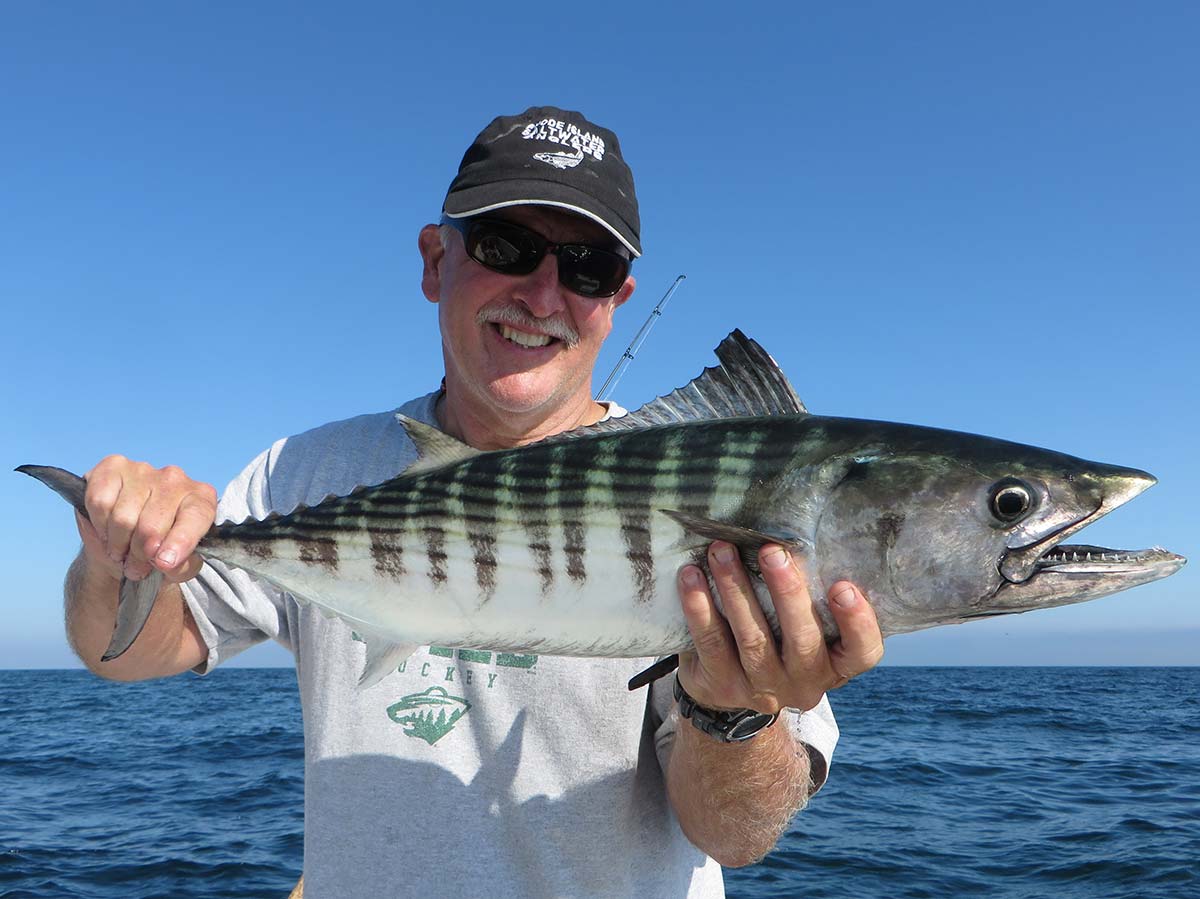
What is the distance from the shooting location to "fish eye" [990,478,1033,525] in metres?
2.51

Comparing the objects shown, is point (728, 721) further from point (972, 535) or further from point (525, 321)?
point (525, 321)

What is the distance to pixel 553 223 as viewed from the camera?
157 inches

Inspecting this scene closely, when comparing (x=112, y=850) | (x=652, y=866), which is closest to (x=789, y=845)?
(x=112, y=850)

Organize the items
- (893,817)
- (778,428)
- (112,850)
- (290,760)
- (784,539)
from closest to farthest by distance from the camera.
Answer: (784,539), (778,428), (112,850), (893,817), (290,760)

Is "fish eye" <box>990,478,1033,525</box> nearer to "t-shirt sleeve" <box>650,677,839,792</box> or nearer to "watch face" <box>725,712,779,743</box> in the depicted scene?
"watch face" <box>725,712,779,743</box>

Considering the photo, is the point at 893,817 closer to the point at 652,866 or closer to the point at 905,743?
the point at 905,743

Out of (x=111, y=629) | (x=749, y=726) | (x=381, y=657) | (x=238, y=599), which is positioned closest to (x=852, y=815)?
(x=749, y=726)

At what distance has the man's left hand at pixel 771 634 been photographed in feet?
8.29

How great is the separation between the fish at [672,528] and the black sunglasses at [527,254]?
1.12 meters

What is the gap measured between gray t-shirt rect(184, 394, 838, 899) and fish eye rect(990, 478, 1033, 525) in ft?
5.40

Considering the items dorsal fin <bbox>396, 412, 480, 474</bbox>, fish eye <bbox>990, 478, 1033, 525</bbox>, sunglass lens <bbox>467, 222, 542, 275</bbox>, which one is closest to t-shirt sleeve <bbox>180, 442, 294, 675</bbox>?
dorsal fin <bbox>396, 412, 480, 474</bbox>

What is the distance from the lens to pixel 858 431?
2701 millimetres

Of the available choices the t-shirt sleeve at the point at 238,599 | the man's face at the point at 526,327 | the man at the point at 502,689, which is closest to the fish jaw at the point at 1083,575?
the man at the point at 502,689

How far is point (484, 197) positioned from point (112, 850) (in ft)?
41.2
